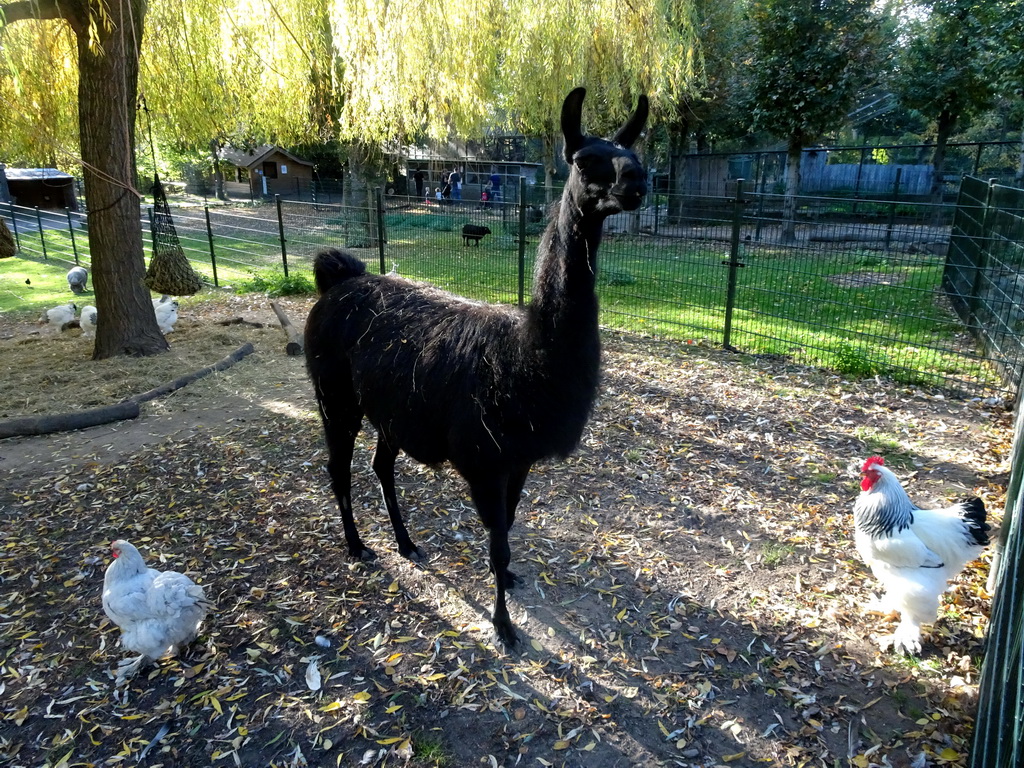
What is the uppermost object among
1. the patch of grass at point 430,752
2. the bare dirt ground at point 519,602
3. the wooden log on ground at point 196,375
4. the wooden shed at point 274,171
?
the wooden shed at point 274,171

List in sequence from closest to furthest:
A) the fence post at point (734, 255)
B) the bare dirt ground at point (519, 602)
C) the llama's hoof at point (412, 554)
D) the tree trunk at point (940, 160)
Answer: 1. the bare dirt ground at point (519, 602)
2. the llama's hoof at point (412, 554)
3. the fence post at point (734, 255)
4. the tree trunk at point (940, 160)

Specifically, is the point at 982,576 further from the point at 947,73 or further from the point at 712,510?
the point at 947,73

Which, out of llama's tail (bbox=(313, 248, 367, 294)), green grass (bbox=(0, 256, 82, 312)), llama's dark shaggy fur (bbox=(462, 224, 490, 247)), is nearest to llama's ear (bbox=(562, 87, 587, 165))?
llama's tail (bbox=(313, 248, 367, 294))

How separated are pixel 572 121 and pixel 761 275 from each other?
10119mm

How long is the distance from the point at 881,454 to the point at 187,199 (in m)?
36.4

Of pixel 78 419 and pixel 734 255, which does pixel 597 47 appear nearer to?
pixel 734 255

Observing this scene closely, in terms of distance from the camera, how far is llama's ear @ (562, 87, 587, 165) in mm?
2424

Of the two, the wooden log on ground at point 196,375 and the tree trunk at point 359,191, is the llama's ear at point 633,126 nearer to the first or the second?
the wooden log on ground at point 196,375

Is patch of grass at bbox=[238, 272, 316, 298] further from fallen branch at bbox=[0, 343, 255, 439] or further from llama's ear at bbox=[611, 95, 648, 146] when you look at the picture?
llama's ear at bbox=[611, 95, 648, 146]

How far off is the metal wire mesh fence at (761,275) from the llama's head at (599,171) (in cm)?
362

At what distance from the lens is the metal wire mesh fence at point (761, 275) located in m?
6.36

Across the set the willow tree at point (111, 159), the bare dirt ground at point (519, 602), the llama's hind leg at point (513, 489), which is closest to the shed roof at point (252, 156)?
the willow tree at point (111, 159)

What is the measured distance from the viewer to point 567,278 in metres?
2.46

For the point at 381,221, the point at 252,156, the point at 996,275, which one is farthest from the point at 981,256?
the point at 252,156
